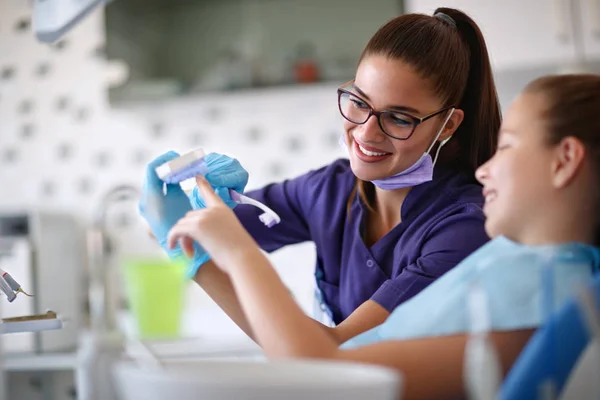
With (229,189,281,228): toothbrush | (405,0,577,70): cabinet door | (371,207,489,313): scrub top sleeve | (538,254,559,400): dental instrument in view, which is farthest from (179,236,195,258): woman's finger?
(405,0,577,70): cabinet door

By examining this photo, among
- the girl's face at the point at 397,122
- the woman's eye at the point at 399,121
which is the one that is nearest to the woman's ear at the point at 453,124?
the girl's face at the point at 397,122

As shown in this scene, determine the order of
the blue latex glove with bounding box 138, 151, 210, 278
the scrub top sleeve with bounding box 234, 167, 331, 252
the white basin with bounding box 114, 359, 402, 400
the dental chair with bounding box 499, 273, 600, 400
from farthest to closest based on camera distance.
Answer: the scrub top sleeve with bounding box 234, 167, 331, 252, the blue latex glove with bounding box 138, 151, 210, 278, the dental chair with bounding box 499, 273, 600, 400, the white basin with bounding box 114, 359, 402, 400

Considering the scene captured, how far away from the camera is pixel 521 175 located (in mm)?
1056

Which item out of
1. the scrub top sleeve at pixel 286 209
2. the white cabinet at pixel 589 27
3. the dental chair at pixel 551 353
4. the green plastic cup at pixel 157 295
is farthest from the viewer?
the green plastic cup at pixel 157 295

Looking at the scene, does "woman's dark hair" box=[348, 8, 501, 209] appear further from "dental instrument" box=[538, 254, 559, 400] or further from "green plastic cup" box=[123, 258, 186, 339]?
"green plastic cup" box=[123, 258, 186, 339]

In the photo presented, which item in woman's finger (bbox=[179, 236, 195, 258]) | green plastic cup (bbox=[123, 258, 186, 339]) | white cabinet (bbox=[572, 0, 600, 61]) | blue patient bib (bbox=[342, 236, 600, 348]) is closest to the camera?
blue patient bib (bbox=[342, 236, 600, 348])

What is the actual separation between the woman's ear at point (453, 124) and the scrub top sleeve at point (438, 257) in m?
0.22

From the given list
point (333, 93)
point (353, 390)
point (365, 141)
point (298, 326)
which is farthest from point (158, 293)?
point (353, 390)

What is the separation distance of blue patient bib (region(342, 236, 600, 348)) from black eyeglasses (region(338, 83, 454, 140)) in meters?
0.45

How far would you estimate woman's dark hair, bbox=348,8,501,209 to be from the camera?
4.75 ft

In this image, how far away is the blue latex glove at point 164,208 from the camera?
1257 millimetres

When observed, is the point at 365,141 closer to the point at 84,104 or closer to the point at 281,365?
the point at 281,365

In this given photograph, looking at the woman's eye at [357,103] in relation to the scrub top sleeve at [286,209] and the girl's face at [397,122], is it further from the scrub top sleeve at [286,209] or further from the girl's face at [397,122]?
the scrub top sleeve at [286,209]

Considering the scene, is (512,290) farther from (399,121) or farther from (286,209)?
(286,209)
